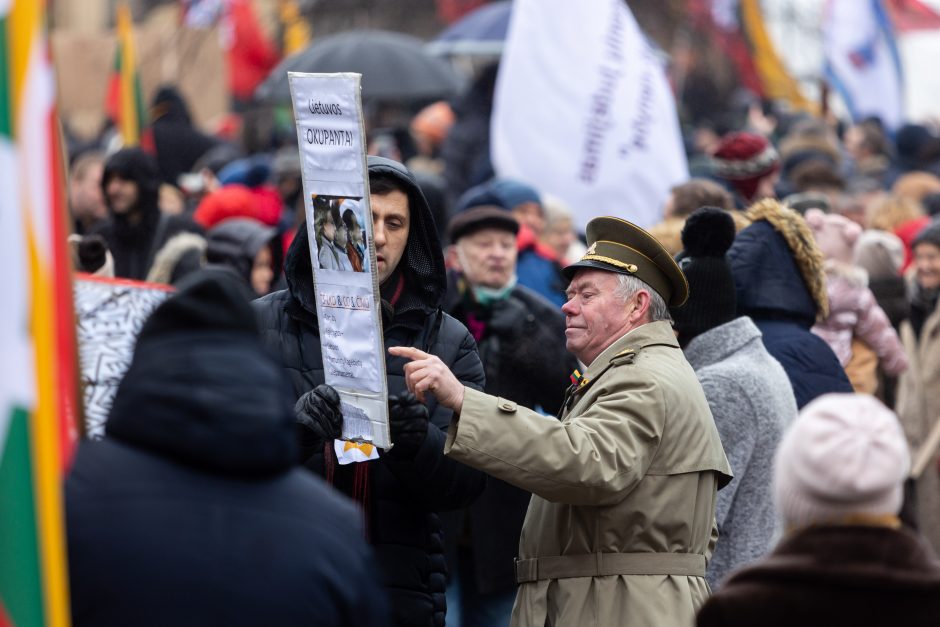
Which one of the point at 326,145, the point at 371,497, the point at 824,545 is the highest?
the point at 326,145

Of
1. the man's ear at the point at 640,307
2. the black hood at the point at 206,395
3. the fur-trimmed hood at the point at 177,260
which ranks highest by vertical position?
the black hood at the point at 206,395

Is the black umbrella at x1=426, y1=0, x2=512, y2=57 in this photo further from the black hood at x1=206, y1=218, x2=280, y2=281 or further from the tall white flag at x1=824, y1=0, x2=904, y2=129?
the black hood at x1=206, y1=218, x2=280, y2=281

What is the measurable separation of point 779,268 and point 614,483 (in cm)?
198

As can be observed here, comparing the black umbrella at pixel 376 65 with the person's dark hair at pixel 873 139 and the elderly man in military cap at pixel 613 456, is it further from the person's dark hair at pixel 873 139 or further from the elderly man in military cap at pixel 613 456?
the elderly man in military cap at pixel 613 456

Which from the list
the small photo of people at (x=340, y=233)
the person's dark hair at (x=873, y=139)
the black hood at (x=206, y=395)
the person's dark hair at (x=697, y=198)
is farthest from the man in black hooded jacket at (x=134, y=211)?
the person's dark hair at (x=873, y=139)

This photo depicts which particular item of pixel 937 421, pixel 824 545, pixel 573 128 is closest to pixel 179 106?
pixel 573 128

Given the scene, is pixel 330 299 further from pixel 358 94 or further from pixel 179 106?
pixel 179 106

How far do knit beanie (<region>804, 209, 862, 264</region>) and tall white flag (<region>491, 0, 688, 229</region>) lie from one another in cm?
201

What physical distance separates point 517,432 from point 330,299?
0.59 m

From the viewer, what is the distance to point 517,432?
13.1ft

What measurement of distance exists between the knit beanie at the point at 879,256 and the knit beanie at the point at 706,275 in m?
2.46

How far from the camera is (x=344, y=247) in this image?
13.0 ft

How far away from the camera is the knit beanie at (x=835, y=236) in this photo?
6547mm

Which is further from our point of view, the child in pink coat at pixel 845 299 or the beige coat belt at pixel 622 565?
the child in pink coat at pixel 845 299
